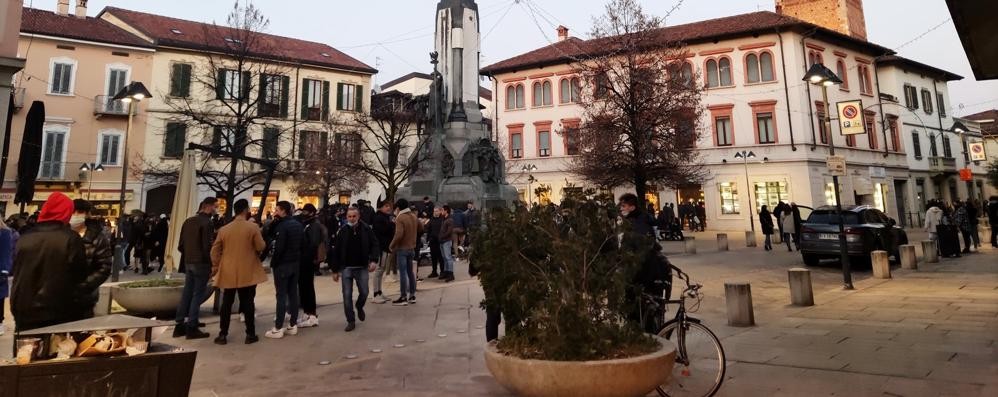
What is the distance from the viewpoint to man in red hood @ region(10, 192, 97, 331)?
372 cm

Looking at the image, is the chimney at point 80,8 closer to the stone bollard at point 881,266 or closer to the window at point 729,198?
the stone bollard at point 881,266

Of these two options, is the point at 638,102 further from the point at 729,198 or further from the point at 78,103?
the point at 78,103

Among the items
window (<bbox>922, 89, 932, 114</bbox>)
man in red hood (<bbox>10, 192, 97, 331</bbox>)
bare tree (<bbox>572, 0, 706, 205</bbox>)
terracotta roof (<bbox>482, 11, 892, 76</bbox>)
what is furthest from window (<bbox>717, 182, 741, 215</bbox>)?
man in red hood (<bbox>10, 192, 97, 331</bbox>)

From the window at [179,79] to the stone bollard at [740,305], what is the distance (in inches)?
1351

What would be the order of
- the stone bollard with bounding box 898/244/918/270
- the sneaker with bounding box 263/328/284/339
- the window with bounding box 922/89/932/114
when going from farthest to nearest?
1. the window with bounding box 922/89/932/114
2. the stone bollard with bounding box 898/244/918/270
3. the sneaker with bounding box 263/328/284/339

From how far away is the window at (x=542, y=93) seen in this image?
127 ft

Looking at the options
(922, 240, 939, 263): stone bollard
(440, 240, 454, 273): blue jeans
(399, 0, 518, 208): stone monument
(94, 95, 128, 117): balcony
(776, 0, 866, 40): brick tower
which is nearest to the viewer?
(440, 240, 454, 273): blue jeans

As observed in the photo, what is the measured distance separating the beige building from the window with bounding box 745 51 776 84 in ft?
129

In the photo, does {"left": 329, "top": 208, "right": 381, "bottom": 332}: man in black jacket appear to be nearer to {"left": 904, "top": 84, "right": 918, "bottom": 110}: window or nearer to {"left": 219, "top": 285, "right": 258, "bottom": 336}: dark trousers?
{"left": 219, "top": 285, "right": 258, "bottom": 336}: dark trousers

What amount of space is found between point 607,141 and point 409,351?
16094 mm

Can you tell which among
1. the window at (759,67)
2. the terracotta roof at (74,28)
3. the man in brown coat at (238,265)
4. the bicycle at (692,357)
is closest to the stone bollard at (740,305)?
the bicycle at (692,357)

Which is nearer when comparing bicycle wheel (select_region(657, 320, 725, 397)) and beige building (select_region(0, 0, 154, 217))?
bicycle wheel (select_region(657, 320, 725, 397))

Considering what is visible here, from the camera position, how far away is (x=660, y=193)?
3450 cm

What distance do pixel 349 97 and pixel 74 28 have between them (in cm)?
1661
